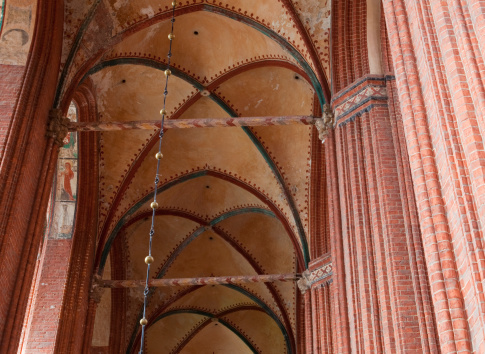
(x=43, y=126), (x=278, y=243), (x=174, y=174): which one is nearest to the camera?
(x=43, y=126)

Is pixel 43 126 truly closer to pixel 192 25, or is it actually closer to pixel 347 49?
pixel 192 25

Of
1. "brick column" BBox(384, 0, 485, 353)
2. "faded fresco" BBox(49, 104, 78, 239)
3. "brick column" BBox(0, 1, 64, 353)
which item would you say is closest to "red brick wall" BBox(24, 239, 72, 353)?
"faded fresco" BBox(49, 104, 78, 239)

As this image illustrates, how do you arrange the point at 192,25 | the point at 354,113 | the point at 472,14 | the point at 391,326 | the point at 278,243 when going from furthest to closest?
1. the point at 278,243
2. the point at 192,25
3. the point at 354,113
4. the point at 391,326
5. the point at 472,14

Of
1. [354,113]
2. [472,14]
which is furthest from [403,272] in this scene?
[472,14]

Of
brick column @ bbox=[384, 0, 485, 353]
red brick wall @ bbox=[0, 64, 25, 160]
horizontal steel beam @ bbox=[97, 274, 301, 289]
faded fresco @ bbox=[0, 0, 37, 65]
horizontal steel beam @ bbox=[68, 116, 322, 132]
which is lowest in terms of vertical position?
brick column @ bbox=[384, 0, 485, 353]

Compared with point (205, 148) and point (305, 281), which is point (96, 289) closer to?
point (205, 148)

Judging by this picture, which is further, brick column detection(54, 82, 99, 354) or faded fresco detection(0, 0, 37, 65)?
brick column detection(54, 82, 99, 354)

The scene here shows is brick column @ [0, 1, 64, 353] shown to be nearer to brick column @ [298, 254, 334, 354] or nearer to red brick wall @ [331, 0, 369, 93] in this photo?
red brick wall @ [331, 0, 369, 93]

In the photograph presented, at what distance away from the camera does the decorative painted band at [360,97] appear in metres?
9.17

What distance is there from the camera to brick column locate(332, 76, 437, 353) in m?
7.08

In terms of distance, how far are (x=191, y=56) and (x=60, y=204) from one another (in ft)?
14.1

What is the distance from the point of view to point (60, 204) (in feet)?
43.6

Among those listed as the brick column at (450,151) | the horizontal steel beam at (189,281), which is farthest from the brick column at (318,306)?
the brick column at (450,151)

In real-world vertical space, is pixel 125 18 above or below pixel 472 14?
above
